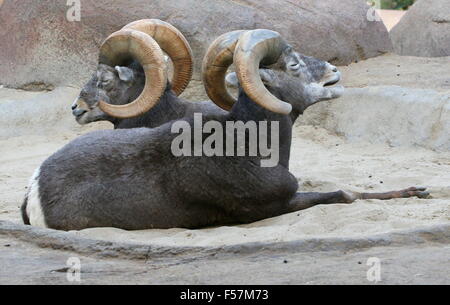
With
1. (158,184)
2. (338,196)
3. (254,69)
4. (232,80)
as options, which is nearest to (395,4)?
(232,80)

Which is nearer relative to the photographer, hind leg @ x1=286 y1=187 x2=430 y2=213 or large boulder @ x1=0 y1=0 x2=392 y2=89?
hind leg @ x1=286 y1=187 x2=430 y2=213

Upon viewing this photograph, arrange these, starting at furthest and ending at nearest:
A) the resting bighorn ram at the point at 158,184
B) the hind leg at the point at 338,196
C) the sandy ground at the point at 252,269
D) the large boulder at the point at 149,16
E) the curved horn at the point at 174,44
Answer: the large boulder at the point at 149,16
the curved horn at the point at 174,44
the hind leg at the point at 338,196
the resting bighorn ram at the point at 158,184
the sandy ground at the point at 252,269

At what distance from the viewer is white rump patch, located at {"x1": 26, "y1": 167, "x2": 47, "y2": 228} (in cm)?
844

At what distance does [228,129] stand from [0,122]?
6.60 meters

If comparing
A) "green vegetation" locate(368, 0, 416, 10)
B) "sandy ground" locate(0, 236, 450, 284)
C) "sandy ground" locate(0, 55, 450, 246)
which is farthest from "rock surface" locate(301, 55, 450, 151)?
"green vegetation" locate(368, 0, 416, 10)

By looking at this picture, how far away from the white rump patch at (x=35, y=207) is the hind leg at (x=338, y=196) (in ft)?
7.10

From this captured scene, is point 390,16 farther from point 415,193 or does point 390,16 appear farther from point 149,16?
point 415,193

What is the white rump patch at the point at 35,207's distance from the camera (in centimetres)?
844

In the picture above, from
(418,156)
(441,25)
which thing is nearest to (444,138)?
(418,156)

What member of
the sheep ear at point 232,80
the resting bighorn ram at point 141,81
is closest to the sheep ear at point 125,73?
the resting bighorn ram at point 141,81

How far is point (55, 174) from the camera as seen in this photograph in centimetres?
844

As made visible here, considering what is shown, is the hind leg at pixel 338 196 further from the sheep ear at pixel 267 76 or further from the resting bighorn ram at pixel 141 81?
the resting bighorn ram at pixel 141 81

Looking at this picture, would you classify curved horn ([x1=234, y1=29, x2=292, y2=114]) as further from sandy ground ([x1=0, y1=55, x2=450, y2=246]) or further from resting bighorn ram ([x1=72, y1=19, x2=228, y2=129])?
resting bighorn ram ([x1=72, y1=19, x2=228, y2=129])

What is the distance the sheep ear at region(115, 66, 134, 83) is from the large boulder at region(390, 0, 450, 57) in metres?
7.04
